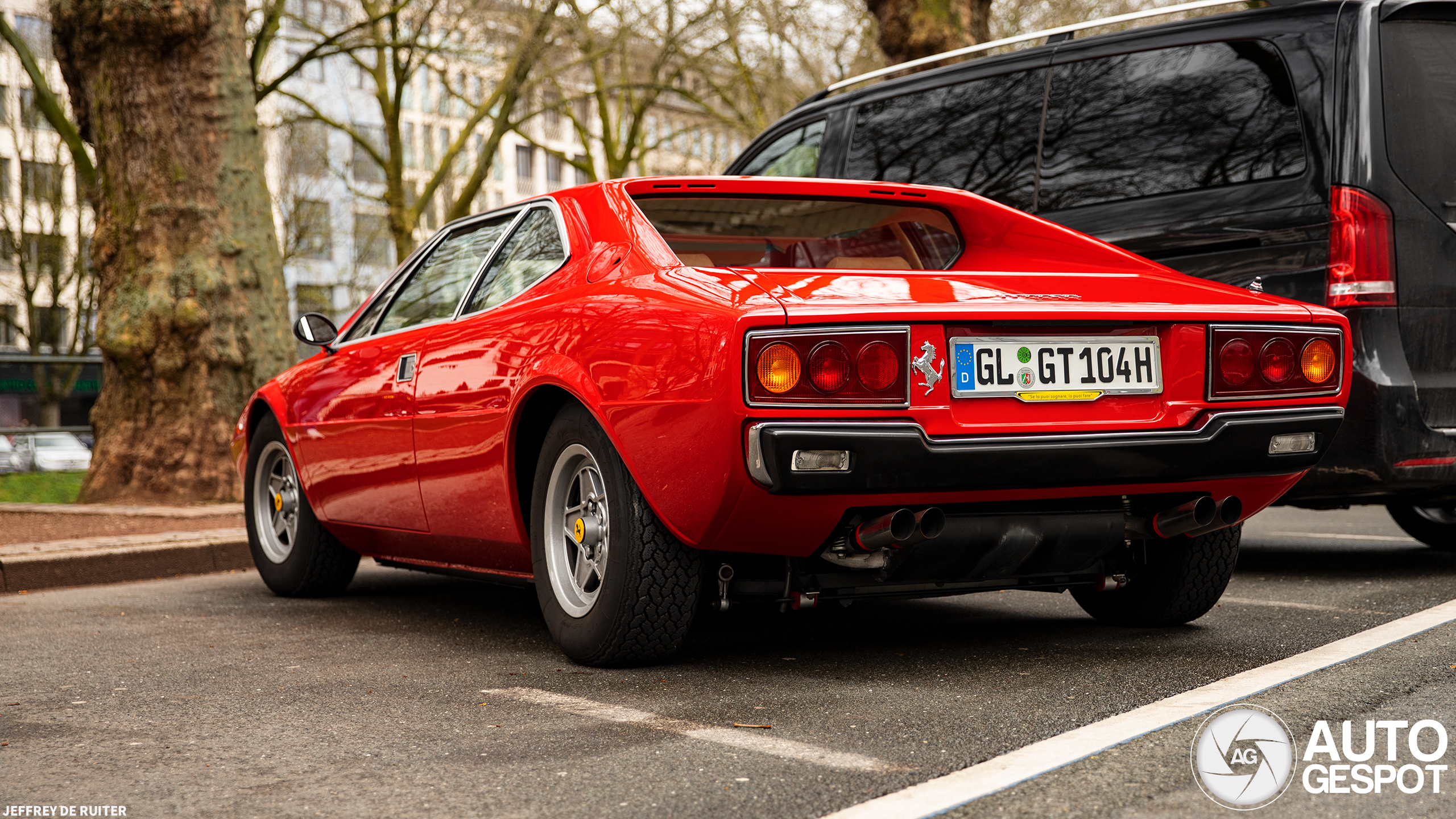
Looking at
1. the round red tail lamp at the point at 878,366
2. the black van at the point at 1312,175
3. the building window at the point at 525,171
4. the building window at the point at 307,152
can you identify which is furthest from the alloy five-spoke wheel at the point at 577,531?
the building window at the point at 525,171

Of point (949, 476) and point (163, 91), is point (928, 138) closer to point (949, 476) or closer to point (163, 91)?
point (949, 476)

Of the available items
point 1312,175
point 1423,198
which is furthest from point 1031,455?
point 1423,198

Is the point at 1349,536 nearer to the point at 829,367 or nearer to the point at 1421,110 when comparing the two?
the point at 1421,110

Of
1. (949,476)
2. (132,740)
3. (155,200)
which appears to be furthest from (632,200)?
(155,200)

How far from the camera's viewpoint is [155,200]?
1002 cm

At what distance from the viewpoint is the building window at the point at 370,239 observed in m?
44.5

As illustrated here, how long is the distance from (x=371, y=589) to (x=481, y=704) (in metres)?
2.92

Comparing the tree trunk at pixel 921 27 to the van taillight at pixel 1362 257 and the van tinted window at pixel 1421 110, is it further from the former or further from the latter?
the van taillight at pixel 1362 257

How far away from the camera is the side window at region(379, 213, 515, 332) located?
4930 mm

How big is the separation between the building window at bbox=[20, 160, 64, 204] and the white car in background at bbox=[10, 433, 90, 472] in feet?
59.1

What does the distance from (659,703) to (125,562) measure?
434cm

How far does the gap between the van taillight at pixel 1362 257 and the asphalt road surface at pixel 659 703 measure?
106 centimetres

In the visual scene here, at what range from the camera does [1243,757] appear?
9.05 ft

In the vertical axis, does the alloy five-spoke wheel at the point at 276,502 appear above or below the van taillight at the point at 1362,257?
below
